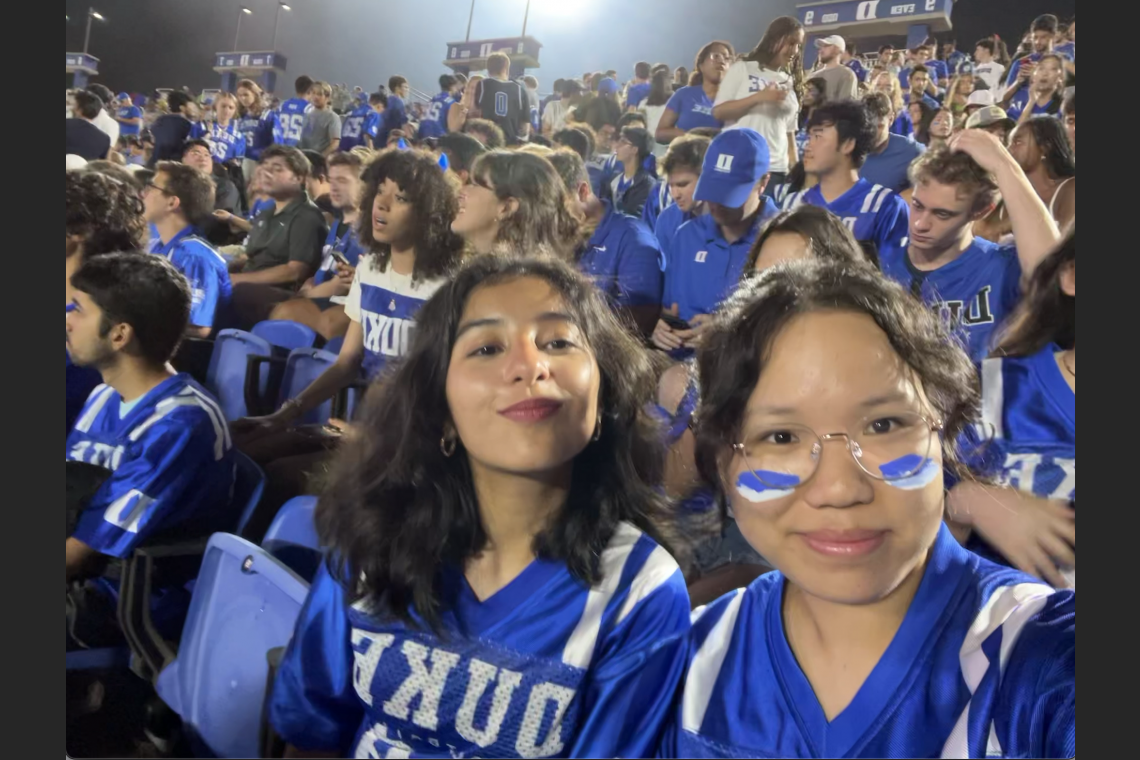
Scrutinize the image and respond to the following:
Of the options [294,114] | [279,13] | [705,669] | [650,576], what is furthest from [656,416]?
[279,13]

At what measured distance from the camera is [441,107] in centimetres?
153

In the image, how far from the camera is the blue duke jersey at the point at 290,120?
1.63 meters

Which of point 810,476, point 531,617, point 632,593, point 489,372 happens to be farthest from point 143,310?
point 810,476

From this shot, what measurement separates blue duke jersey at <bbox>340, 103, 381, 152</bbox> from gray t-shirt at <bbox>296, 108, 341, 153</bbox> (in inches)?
0.8

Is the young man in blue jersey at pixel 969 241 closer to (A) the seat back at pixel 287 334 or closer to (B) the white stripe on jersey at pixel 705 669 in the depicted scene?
(B) the white stripe on jersey at pixel 705 669

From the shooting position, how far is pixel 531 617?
1.26 metres

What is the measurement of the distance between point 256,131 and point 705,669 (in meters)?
1.24

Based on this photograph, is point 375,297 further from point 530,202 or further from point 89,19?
point 89,19

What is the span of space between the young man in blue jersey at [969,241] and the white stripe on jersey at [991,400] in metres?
0.02

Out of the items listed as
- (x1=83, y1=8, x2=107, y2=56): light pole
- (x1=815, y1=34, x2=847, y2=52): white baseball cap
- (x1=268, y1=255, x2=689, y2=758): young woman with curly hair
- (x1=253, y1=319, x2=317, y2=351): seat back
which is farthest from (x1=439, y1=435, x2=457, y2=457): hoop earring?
(x1=83, y1=8, x2=107, y2=56): light pole

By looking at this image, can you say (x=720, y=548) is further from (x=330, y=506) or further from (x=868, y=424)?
(x=330, y=506)

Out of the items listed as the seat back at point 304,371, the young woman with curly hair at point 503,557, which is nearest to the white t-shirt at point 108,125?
the seat back at point 304,371

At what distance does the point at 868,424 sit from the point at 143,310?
1218mm

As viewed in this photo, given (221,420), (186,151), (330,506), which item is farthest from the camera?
(186,151)
